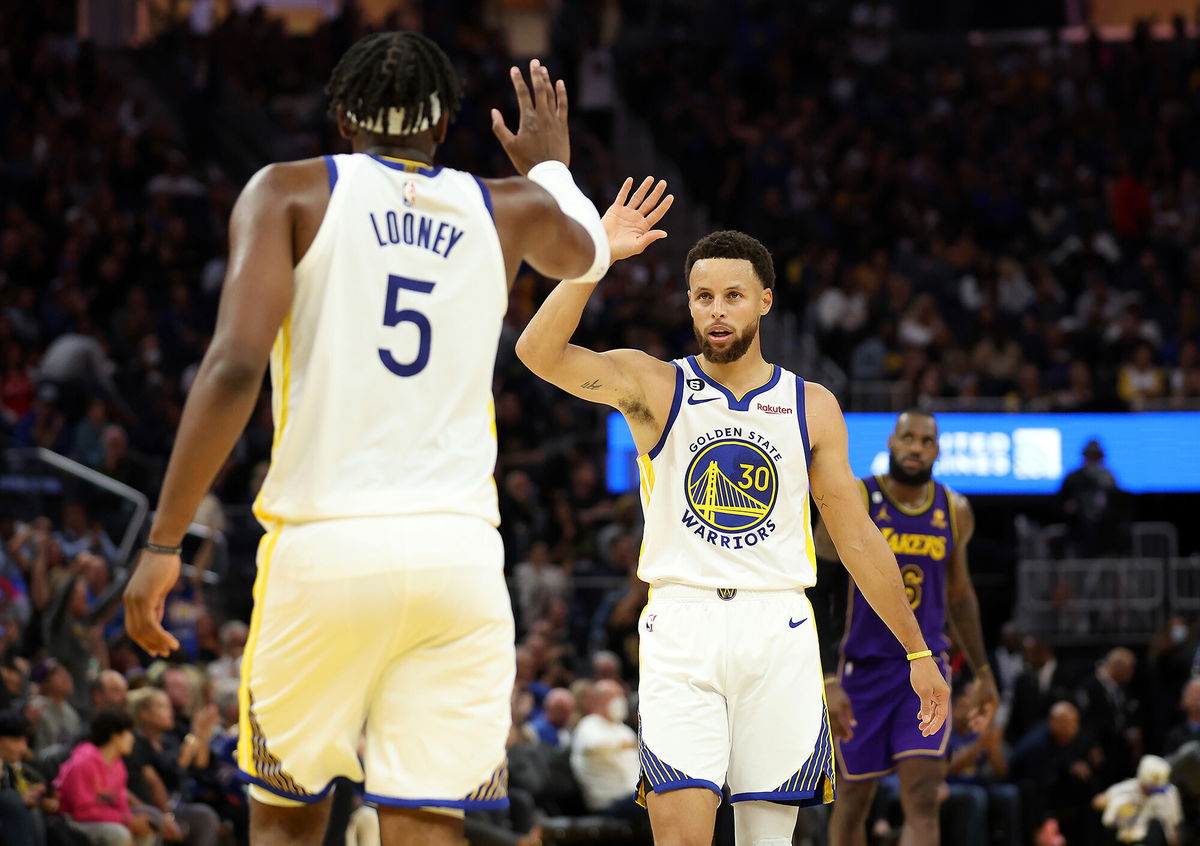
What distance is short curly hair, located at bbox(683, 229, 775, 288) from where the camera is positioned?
237 inches

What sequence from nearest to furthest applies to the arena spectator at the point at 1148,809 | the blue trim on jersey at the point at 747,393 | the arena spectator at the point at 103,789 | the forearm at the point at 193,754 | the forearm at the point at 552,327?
the forearm at the point at 552,327 → the blue trim on jersey at the point at 747,393 → the arena spectator at the point at 103,789 → the forearm at the point at 193,754 → the arena spectator at the point at 1148,809

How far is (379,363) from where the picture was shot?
3.68 metres

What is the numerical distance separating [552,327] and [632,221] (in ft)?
2.19

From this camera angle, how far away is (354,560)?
3.62 metres

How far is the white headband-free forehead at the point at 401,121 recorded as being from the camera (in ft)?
12.8

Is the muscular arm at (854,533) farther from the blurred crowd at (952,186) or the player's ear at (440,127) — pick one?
the blurred crowd at (952,186)

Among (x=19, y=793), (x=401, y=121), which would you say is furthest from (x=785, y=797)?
(x=19, y=793)

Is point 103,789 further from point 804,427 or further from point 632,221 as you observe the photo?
point 632,221

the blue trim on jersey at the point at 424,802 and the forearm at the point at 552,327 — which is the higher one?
the forearm at the point at 552,327

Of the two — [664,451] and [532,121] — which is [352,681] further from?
[664,451]

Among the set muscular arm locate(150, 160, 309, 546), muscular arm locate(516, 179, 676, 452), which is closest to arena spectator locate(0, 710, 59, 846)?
muscular arm locate(516, 179, 676, 452)

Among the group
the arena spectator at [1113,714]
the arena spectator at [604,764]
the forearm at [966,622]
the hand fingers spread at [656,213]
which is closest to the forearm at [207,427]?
the hand fingers spread at [656,213]

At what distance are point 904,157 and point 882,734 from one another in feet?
53.0

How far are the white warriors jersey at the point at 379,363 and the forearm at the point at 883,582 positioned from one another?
235cm
